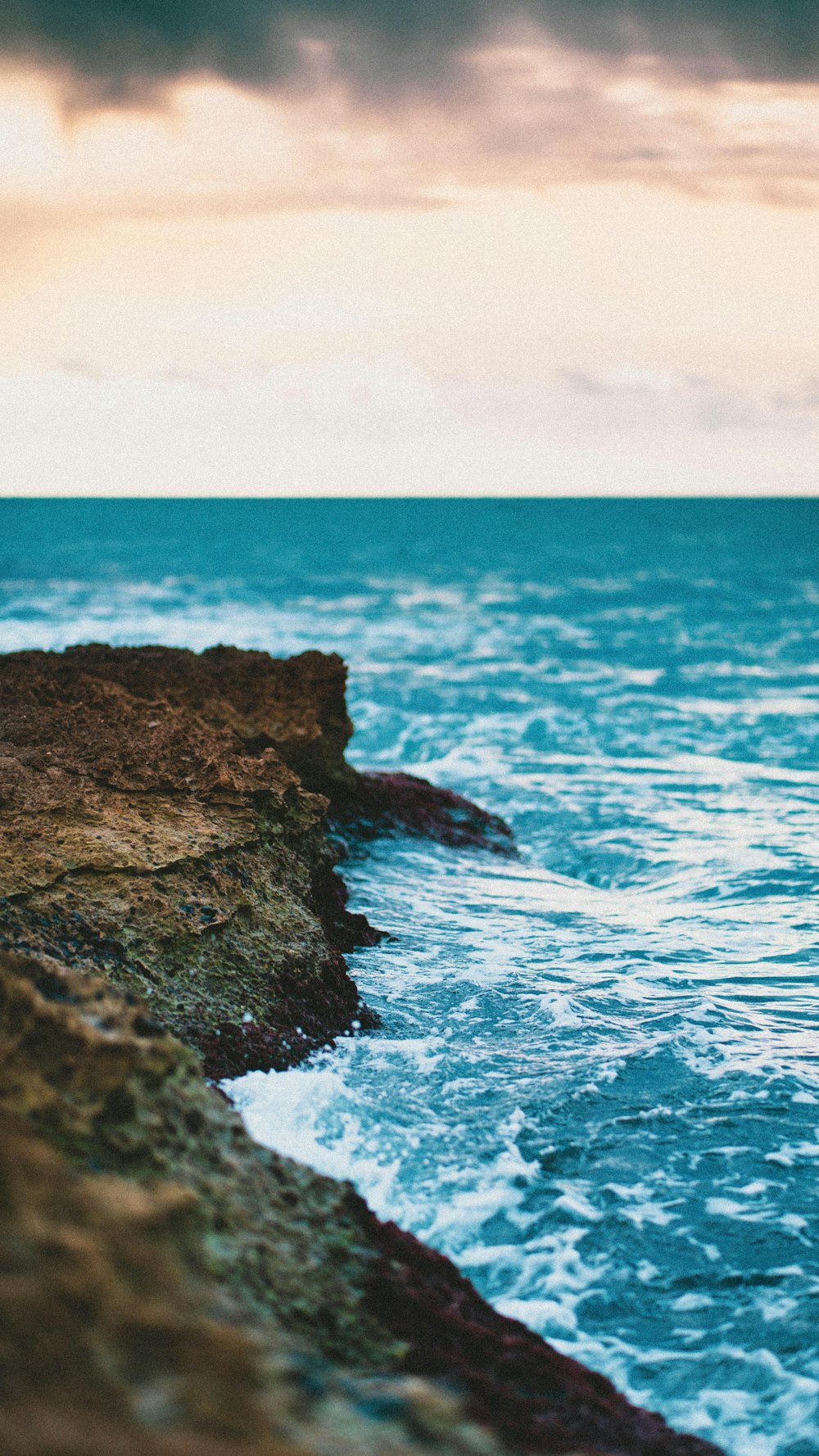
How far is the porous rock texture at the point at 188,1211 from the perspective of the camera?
2105mm

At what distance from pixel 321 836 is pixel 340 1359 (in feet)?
17.2

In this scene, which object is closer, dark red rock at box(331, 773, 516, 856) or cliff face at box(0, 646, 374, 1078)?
cliff face at box(0, 646, 374, 1078)

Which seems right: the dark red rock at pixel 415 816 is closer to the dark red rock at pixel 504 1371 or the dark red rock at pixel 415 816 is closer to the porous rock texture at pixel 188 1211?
the porous rock texture at pixel 188 1211

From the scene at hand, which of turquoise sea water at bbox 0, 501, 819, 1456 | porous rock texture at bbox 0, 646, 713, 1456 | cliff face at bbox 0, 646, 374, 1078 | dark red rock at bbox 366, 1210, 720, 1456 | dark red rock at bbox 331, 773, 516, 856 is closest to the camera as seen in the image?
porous rock texture at bbox 0, 646, 713, 1456

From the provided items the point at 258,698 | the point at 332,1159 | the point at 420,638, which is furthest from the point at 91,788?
the point at 420,638

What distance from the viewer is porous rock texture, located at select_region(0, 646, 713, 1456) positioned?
6.91 feet

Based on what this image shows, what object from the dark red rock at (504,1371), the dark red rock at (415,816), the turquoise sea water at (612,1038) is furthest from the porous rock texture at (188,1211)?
the dark red rock at (415,816)

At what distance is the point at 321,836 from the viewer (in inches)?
317

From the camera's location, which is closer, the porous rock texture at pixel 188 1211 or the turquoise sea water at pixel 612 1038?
the porous rock texture at pixel 188 1211

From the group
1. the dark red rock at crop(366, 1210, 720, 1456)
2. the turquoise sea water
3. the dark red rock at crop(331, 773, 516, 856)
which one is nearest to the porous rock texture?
the dark red rock at crop(366, 1210, 720, 1456)

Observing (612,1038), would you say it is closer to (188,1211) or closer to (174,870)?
(174,870)

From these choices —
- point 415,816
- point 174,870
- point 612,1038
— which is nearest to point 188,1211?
point 174,870

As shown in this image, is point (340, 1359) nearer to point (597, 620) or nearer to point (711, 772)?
point (711, 772)

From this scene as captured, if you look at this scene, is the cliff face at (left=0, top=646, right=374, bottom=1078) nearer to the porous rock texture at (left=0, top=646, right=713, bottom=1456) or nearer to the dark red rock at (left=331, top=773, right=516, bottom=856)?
the porous rock texture at (left=0, top=646, right=713, bottom=1456)
